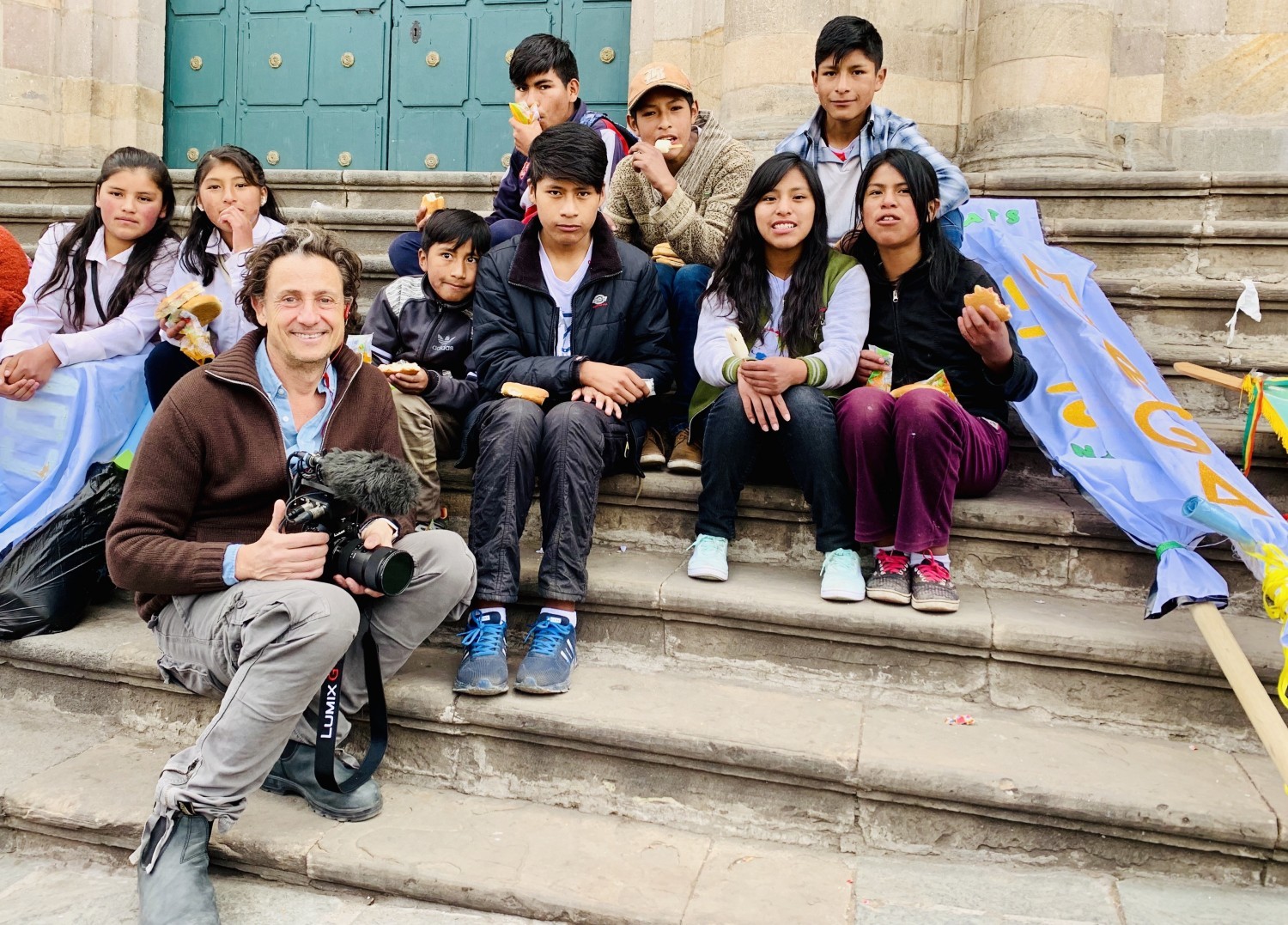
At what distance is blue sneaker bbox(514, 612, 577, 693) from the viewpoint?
99.4 inches

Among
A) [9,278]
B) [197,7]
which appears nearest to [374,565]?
[9,278]

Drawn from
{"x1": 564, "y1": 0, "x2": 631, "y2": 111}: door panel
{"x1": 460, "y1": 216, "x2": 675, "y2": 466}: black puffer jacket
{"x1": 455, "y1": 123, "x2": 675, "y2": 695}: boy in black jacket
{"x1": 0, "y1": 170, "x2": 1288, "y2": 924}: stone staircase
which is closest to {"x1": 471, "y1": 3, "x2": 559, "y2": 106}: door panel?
{"x1": 564, "y1": 0, "x2": 631, "y2": 111}: door panel

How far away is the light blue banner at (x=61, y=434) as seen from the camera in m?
3.03

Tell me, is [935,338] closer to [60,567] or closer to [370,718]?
[370,718]

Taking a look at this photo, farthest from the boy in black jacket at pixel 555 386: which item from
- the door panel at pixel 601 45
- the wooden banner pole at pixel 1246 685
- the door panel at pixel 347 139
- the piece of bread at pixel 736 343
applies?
the door panel at pixel 347 139

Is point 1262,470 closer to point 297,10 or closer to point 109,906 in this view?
point 109,906

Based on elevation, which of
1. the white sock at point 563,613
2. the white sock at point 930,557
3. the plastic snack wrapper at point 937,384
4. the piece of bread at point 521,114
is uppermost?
the piece of bread at point 521,114

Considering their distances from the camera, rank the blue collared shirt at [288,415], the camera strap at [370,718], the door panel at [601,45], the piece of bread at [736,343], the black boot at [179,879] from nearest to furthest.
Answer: the black boot at [179,879] < the camera strap at [370,718] < the blue collared shirt at [288,415] < the piece of bread at [736,343] < the door panel at [601,45]

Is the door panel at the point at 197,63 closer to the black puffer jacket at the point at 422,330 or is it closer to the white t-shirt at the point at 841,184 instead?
the black puffer jacket at the point at 422,330

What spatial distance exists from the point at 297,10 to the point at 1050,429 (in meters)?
5.00

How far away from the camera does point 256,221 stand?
3492mm

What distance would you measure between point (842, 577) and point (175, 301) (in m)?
2.13

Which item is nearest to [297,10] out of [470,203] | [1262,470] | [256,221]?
[470,203]

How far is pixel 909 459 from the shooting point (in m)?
2.71
